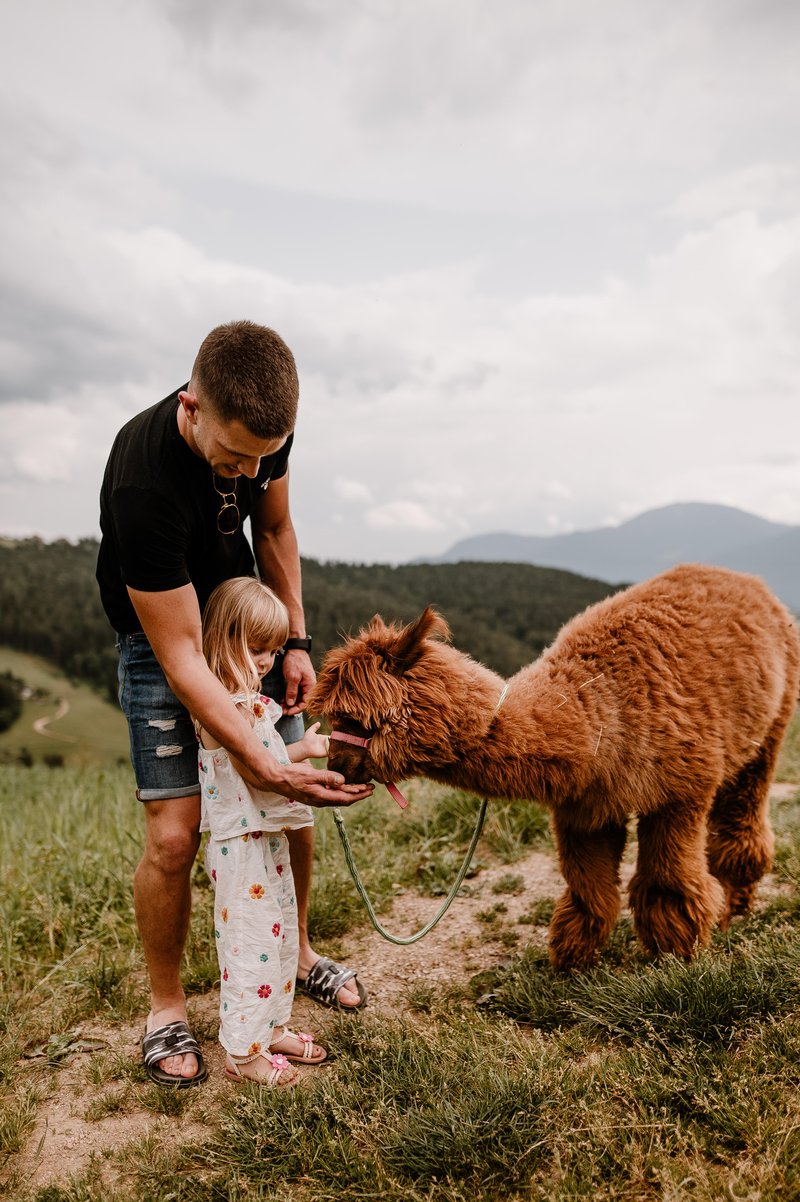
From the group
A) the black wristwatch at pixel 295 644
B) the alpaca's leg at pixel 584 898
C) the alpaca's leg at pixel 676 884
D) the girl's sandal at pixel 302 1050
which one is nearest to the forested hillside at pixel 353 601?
the alpaca's leg at pixel 584 898

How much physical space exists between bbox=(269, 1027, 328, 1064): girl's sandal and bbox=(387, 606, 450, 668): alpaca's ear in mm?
1567

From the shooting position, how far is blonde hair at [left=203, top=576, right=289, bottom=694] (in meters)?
3.19

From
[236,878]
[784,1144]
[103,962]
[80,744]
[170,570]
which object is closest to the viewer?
[784,1144]

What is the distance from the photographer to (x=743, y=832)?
4184mm

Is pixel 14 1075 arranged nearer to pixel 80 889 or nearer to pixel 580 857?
pixel 80 889

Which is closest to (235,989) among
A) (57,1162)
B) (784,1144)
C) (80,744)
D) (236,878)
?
(236,878)

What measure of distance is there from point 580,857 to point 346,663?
1.50 meters

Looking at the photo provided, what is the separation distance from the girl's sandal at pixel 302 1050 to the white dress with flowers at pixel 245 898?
7 centimetres

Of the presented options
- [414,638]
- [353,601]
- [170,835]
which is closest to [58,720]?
[353,601]

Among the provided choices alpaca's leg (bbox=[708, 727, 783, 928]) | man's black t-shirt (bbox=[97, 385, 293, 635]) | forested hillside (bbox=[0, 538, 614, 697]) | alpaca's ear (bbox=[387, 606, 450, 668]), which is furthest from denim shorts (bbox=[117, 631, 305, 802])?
forested hillside (bbox=[0, 538, 614, 697])

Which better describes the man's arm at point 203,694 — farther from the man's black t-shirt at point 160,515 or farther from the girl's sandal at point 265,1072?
the girl's sandal at point 265,1072

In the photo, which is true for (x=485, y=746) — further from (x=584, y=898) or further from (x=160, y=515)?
(x=160, y=515)

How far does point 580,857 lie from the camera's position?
12.0 ft

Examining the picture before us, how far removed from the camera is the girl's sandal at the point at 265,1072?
301 centimetres
